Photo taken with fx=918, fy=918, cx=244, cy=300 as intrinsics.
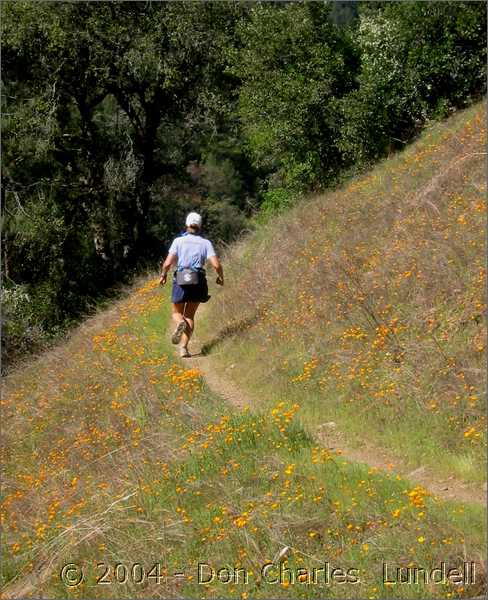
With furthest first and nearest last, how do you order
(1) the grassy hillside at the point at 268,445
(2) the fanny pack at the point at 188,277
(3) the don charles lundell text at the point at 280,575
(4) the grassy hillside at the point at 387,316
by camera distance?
(2) the fanny pack at the point at 188,277 → (4) the grassy hillside at the point at 387,316 → (1) the grassy hillside at the point at 268,445 → (3) the don charles lundell text at the point at 280,575

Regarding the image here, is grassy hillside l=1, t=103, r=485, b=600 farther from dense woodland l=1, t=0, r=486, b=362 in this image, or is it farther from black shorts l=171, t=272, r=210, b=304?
dense woodland l=1, t=0, r=486, b=362

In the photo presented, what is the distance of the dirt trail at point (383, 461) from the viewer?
252 inches

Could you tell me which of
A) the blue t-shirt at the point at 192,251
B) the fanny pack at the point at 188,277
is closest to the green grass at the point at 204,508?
the fanny pack at the point at 188,277

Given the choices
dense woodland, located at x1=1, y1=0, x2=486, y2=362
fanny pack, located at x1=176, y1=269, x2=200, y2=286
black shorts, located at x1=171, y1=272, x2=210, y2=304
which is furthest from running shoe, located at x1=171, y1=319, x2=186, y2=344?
dense woodland, located at x1=1, y1=0, x2=486, y2=362

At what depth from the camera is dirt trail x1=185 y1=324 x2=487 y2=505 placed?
6.40 m

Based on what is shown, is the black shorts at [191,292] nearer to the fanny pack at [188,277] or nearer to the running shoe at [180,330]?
the fanny pack at [188,277]

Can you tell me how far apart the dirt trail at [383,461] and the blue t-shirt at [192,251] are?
173 centimetres

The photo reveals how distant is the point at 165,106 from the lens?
80.3 feet

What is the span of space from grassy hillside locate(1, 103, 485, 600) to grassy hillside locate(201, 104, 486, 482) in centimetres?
3

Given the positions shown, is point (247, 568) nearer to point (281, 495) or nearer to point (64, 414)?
point (281, 495)

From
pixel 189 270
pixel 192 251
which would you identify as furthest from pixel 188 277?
pixel 192 251

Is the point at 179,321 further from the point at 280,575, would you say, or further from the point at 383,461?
the point at 280,575

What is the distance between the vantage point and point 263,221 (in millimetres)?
19188

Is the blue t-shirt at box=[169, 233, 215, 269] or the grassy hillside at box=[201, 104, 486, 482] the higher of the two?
the blue t-shirt at box=[169, 233, 215, 269]
